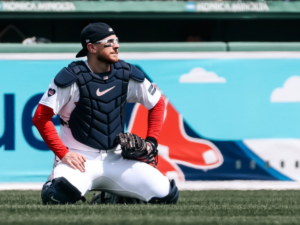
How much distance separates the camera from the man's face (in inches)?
163

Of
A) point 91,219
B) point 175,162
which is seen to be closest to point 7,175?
point 175,162

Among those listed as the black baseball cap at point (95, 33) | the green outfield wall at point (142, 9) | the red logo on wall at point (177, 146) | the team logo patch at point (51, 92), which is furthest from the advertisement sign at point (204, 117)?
the green outfield wall at point (142, 9)

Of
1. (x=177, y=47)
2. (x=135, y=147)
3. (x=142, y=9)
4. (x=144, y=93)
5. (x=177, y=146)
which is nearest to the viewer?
(x=135, y=147)

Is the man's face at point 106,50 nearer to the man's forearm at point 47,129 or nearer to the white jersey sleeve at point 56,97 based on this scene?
the white jersey sleeve at point 56,97

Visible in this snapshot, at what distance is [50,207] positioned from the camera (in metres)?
3.69

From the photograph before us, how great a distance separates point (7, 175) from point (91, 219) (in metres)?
3.12

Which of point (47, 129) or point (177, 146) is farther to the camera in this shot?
point (177, 146)

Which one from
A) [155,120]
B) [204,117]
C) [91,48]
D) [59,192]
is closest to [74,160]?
[59,192]

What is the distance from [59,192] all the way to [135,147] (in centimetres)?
63

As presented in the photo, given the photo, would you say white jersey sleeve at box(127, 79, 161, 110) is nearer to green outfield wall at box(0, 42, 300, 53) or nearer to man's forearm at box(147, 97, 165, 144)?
man's forearm at box(147, 97, 165, 144)

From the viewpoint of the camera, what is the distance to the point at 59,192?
3.93 meters

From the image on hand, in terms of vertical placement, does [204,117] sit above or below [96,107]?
below

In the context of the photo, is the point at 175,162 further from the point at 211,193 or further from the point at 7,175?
the point at 7,175

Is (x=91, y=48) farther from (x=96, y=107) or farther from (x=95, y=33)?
(x=96, y=107)
